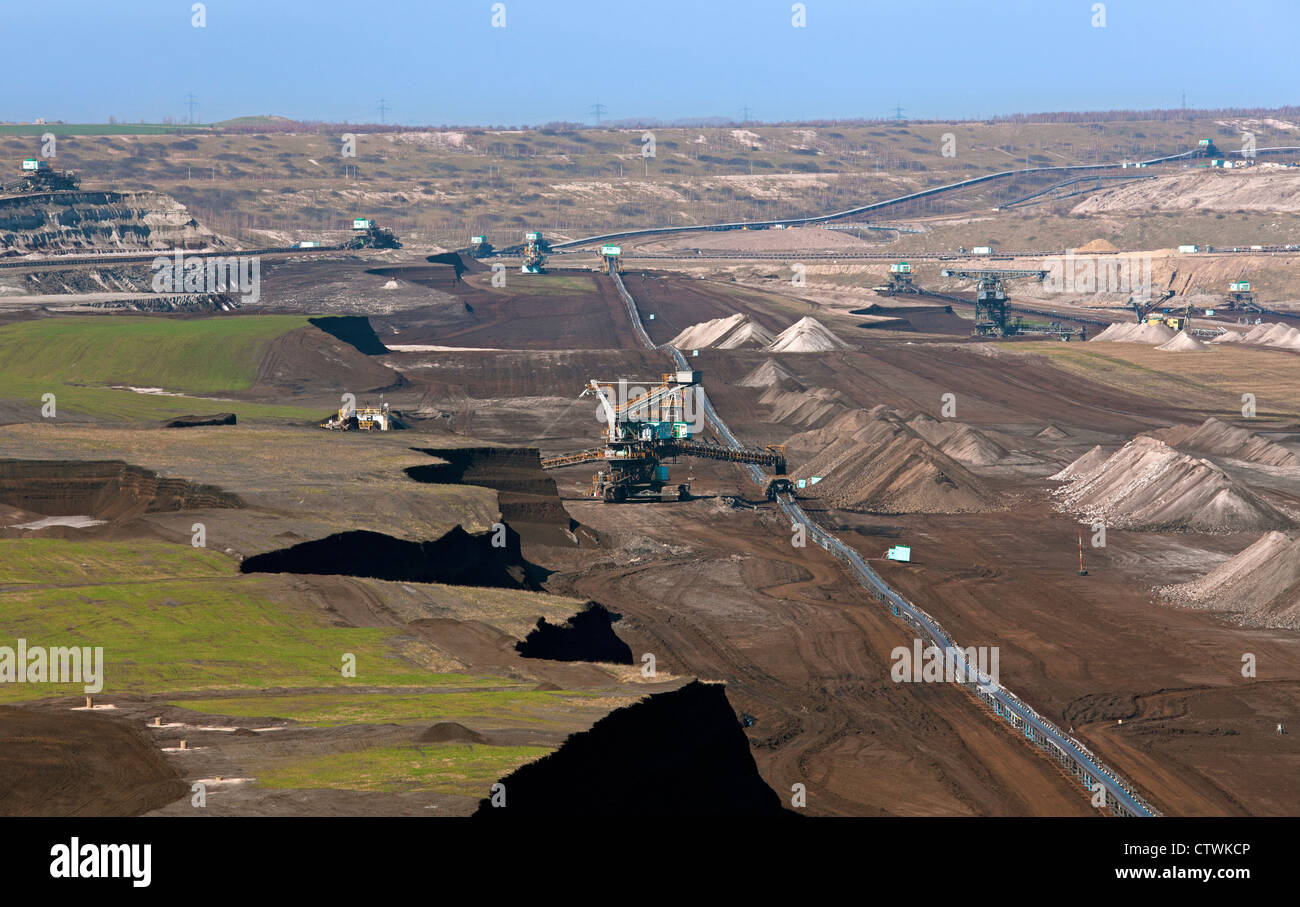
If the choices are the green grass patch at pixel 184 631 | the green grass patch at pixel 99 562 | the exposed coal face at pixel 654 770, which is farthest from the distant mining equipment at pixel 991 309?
the exposed coal face at pixel 654 770

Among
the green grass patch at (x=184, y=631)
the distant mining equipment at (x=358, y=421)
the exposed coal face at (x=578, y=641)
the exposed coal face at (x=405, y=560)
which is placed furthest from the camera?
the distant mining equipment at (x=358, y=421)

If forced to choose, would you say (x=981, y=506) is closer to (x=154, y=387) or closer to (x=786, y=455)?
(x=786, y=455)

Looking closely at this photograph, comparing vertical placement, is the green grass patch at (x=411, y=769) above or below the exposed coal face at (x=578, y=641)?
above

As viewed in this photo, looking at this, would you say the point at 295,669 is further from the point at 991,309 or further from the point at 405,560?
the point at 991,309

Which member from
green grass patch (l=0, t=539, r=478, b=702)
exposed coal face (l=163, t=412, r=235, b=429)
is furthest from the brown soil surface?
exposed coal face (l=163, t=412, r=235, b=429)

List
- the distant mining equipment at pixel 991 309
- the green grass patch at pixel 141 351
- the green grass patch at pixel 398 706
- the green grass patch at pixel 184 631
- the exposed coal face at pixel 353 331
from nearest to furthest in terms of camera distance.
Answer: the green grass patch at pixel 398 706 → the green grass patch at pixel 184 631 → the green grass patch at pixel 141 351 → the exposed coal face at pixel 353 331 → the distant mining equipment at pixel 991 309

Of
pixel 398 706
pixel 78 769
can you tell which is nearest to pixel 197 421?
pixel 398 706

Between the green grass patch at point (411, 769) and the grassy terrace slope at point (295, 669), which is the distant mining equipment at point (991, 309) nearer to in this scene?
the grassy terrace slope at point (295, 669)
